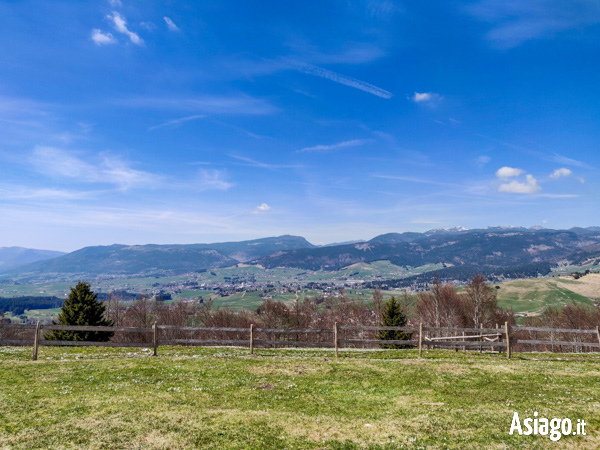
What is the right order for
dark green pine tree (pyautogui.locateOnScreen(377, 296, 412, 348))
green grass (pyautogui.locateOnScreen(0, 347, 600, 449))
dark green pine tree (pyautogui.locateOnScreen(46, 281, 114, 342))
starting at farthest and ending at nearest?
dark green pine tree (pyautogui.locateOnScreen(377, 296, 412, 348))
dark green pine tree (pyautogui.locateOnScreen(46, 281, 114, 342))
green grass (pyautogui.locateOnScreen(0, 347, 600, 449))

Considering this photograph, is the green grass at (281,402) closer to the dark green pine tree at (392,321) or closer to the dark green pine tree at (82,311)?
the dark green pine tree at (82,311)

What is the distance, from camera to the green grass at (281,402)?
9.63m

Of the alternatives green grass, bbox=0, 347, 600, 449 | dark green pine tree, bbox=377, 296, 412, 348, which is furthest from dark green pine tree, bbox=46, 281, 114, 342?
dark green pine tree, bbox=377, 296, 412, 348

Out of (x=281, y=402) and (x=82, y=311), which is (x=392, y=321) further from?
(x=82, y=311)

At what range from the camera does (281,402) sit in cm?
1293

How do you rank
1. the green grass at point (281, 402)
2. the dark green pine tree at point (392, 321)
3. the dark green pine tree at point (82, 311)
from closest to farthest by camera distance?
1. the green grass at point (281, 402)
2. the dark green pine tree at point (82, 311)
3. the dark green pine tree at point (392, 321)

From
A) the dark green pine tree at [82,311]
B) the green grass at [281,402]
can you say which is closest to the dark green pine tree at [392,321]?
the green grass at [281,402]

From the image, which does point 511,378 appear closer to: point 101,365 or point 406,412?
point 406,412

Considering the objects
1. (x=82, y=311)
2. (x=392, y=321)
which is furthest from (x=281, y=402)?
(x=82, y=311)

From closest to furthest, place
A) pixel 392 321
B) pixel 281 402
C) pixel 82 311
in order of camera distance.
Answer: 1. pixel 281 402
2. pixel 82 311
3. pixel 392 321

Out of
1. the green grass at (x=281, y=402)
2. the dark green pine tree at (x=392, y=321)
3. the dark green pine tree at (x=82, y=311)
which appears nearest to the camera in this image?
the green grass at (x=281, y=402)

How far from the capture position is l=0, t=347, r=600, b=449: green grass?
963 centimetres

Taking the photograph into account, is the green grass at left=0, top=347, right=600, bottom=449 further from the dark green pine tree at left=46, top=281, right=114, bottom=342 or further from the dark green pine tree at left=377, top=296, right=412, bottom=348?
the dark green pine tree at left=377, top=296, right=412, bottom=348

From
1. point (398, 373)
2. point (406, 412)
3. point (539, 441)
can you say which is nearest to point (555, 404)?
point (539, 441)
